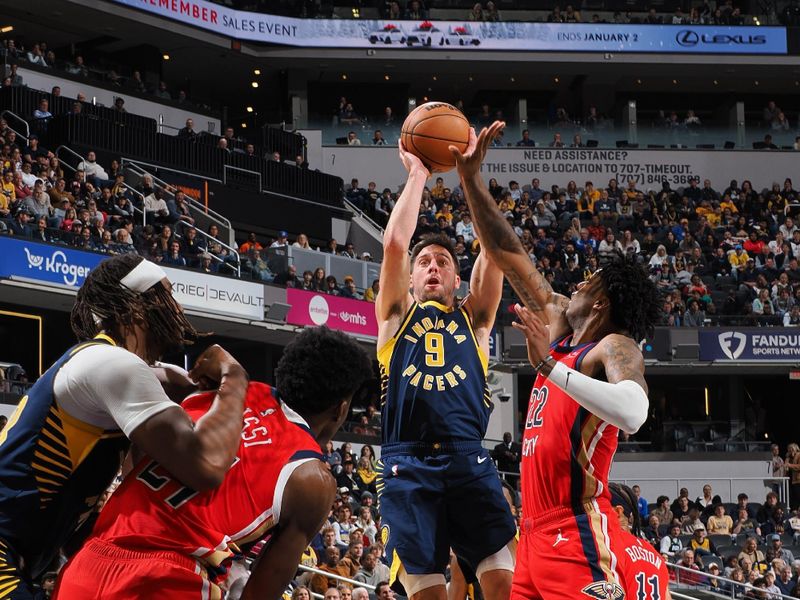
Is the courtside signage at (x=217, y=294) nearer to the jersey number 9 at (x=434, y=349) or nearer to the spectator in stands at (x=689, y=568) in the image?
the spectator in stands at (x=689, y=568)

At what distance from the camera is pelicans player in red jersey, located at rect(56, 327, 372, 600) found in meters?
4.11

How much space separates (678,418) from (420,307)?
28.6 metres

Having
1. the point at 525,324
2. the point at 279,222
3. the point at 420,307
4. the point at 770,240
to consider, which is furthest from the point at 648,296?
the point at 770,240

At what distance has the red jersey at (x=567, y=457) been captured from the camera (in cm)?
577

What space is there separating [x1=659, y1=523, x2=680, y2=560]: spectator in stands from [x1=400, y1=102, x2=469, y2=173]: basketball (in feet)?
45.1

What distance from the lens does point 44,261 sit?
20.2 m

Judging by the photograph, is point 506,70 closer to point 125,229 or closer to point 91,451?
point 125,229

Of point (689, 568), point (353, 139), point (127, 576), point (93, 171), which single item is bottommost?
point (689, 568)

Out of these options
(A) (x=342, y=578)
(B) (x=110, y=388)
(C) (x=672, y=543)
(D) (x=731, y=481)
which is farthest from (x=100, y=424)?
(D) (x=731, y=481)

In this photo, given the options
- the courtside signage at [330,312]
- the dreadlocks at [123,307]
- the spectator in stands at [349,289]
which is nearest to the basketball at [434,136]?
the dreadlocks at [123,307]

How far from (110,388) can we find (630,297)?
9.48 ft

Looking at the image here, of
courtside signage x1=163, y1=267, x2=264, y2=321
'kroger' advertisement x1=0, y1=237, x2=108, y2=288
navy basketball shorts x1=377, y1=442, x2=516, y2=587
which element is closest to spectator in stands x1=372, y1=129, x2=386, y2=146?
courtside signage x1=163, y1=267, x2=264, y2=321

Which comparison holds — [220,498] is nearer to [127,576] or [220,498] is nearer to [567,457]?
[127,576]

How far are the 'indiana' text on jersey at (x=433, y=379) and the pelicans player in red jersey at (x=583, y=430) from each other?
72 cm
